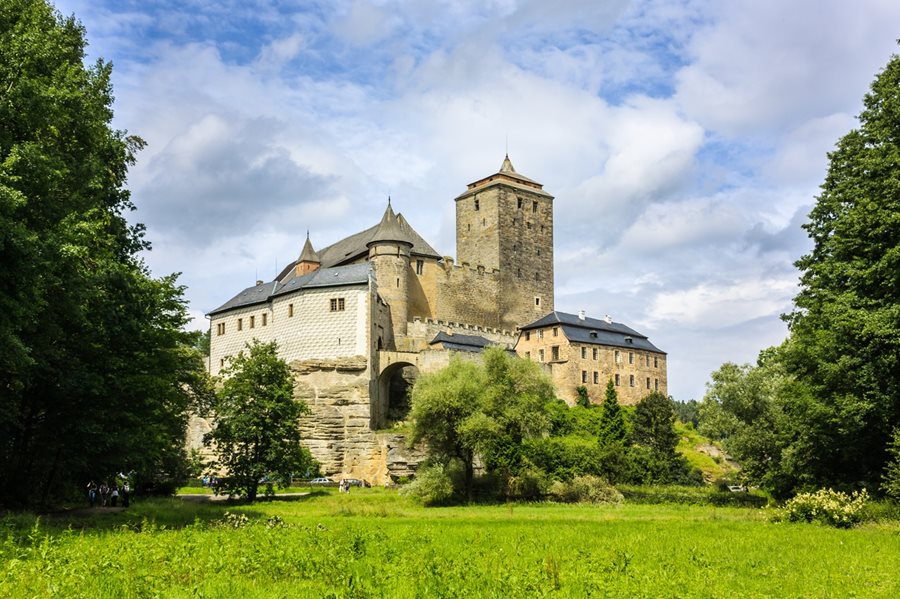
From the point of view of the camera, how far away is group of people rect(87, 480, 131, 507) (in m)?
34.2

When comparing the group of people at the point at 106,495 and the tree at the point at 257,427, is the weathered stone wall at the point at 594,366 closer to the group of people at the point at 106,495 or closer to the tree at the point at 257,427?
the tree at the point at 257,427

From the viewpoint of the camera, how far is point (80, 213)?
2541 centimetres

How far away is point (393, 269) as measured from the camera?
231 ft

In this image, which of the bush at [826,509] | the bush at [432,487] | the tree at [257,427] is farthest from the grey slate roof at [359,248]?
the bush at [826,509]

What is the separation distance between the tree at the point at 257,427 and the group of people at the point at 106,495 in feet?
26.1

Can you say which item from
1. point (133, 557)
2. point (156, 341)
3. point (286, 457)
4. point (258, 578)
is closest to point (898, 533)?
point (258, 578)

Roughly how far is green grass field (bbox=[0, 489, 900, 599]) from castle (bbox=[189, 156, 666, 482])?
33564 millimetres

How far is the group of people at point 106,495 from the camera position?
3418 cm

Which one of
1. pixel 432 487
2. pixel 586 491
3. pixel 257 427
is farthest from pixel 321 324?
pixel 586 491

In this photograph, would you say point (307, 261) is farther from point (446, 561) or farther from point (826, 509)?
point (446, 561)

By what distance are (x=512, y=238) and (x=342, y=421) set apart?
35.2 m

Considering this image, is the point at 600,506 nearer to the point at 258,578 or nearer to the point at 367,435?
the point at 367,435

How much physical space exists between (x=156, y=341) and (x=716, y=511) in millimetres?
22458

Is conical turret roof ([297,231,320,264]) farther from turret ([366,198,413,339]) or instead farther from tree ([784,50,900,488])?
tree ([784,50,900,488])
